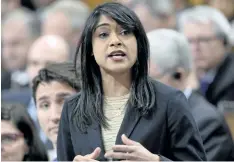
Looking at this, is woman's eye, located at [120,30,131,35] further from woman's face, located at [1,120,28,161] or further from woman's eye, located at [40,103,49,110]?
woman's face, located at [1,120,28,161]

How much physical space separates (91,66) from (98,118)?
0.71 feet

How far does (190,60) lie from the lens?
518 centimetres

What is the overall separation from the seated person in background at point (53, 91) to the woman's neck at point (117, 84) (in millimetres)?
982

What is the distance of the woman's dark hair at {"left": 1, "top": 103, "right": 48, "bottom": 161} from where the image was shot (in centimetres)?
461

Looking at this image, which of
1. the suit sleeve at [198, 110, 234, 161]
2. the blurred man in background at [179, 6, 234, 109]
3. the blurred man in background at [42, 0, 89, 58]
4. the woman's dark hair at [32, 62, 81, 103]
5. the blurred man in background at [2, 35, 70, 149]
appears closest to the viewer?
the woman's dark hair at [32, 62, 81, 103]

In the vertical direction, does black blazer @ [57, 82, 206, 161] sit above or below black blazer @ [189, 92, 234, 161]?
above

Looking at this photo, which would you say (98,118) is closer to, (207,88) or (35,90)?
(35,90)

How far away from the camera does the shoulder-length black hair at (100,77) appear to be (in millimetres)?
3436

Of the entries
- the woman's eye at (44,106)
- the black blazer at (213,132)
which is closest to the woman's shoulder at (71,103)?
the woman's eye at (44,106)

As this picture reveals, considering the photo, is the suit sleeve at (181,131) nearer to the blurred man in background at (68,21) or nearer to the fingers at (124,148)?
the fingers at (124,148)

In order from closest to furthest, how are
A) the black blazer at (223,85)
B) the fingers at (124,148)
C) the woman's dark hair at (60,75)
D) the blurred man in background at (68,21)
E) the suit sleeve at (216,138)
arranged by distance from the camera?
the fingers at (124,148), the woman's dark hair at (60,75), the suit sleeve at (216,138), the black blazer at (223,85), the blurred man in background at (68,21)

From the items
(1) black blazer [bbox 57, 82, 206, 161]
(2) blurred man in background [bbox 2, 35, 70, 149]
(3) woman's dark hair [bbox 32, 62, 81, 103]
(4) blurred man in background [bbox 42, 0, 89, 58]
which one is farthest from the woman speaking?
(4) blurred man in background [bbox 42, 0, 89, 58]

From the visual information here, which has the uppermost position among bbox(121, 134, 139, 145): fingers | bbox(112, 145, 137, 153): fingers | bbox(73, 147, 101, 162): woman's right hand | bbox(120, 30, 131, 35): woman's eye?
bbox(120, 30, 131, 35): woman's eye

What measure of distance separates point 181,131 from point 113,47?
0.40 metres
